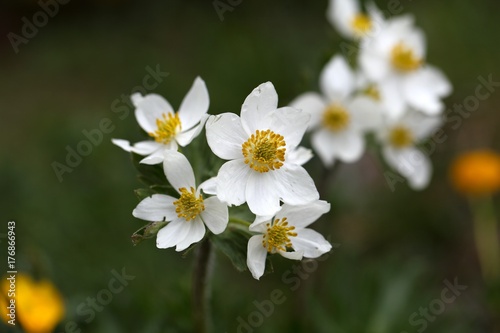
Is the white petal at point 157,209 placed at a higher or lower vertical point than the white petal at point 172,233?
higher

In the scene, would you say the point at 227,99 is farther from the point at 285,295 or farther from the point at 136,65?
the point at 285,295

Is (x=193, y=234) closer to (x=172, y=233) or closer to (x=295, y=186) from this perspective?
(x=172, y=233)

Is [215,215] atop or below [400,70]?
atop

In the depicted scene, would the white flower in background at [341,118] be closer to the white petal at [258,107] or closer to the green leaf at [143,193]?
the white petal at [258,107]

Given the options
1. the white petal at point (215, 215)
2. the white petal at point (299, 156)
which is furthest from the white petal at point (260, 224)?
the white petal at point (299, 156)

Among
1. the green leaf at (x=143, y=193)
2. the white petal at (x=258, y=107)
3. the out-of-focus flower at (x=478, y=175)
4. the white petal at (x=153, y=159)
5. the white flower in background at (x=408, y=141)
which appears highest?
the white petal at (x=258, y=107)

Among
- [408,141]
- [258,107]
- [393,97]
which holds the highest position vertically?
[258,107]

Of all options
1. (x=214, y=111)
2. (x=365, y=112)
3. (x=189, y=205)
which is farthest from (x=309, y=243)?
(x=214, y=111)

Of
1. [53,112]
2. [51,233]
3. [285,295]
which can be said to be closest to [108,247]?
[51,233]
